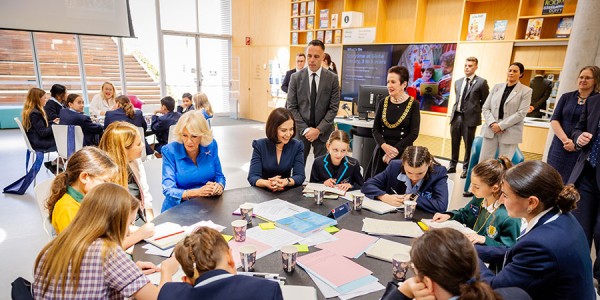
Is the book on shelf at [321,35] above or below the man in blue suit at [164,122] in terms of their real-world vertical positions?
above

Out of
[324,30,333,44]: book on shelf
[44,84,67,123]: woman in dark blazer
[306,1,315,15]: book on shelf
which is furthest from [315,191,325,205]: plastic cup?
[306,1,315,15]: book on shelf

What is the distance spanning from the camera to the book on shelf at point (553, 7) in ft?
16.0

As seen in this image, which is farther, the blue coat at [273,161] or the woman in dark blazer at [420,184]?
the blue coat at [273,161]

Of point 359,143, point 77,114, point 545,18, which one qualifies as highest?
point 545,18

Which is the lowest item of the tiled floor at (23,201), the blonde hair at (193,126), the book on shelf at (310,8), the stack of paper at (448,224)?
the tiled floor at (23,201)

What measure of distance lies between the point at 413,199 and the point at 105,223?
165cm

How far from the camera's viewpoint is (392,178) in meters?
2.43

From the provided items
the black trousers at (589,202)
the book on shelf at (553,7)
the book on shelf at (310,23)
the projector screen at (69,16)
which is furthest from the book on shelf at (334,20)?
the black trousers at (589,202)

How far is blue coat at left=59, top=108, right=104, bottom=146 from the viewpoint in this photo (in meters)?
4.21

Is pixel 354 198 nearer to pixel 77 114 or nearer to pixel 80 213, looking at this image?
pixel 80 213

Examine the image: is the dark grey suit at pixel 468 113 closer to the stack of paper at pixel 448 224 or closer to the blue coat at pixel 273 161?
the blue coat at pixel 273 161

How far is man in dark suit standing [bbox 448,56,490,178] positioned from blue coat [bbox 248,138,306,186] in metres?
3.47

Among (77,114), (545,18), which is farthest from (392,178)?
(545,18)

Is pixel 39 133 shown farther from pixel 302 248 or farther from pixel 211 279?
pixel 211 279
